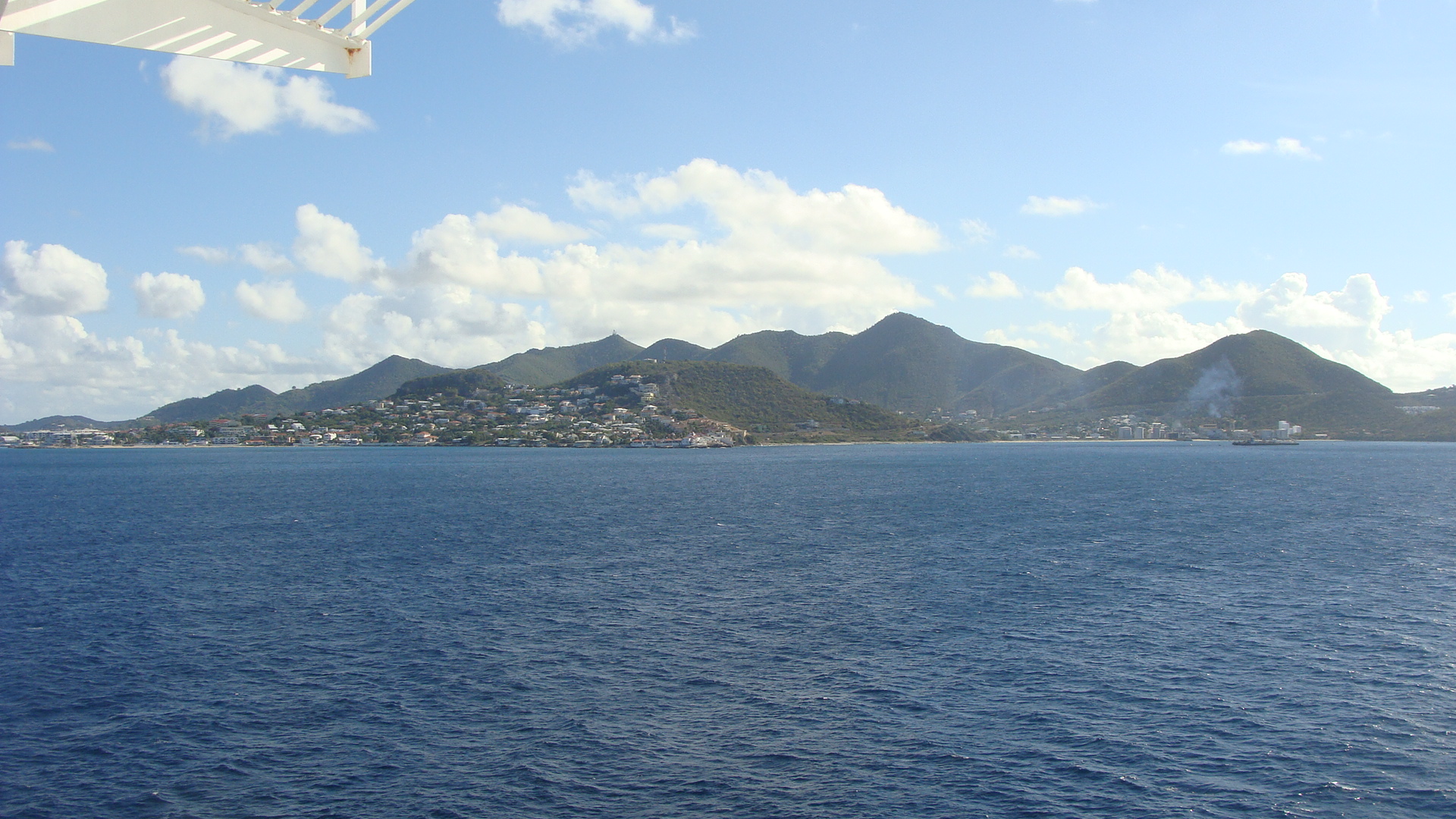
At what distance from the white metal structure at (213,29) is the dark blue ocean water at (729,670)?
58.2 feet

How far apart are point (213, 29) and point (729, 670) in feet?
86.5

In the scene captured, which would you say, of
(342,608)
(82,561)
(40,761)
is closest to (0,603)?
(82,561)

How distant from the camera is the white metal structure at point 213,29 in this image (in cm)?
768

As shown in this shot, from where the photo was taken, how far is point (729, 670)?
3078 cm

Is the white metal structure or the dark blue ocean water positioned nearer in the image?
the white metal structure

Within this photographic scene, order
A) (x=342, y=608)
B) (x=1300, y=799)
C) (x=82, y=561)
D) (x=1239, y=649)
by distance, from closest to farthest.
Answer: (x=1300, y=799) → (x=1239, y=649) → (x=342, y=608) → (x=82, y=561)

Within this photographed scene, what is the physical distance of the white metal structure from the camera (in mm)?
7676

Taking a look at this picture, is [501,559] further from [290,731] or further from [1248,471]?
[1248,471]

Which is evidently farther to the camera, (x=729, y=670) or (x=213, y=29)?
(x=729, y=670)

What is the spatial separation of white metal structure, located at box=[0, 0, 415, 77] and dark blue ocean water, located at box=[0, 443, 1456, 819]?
58.2 ft

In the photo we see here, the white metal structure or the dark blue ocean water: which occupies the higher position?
the white metal structure

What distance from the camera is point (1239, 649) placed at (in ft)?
109

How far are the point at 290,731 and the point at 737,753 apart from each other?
522 inches

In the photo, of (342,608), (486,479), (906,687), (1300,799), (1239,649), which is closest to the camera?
(1300,799)
